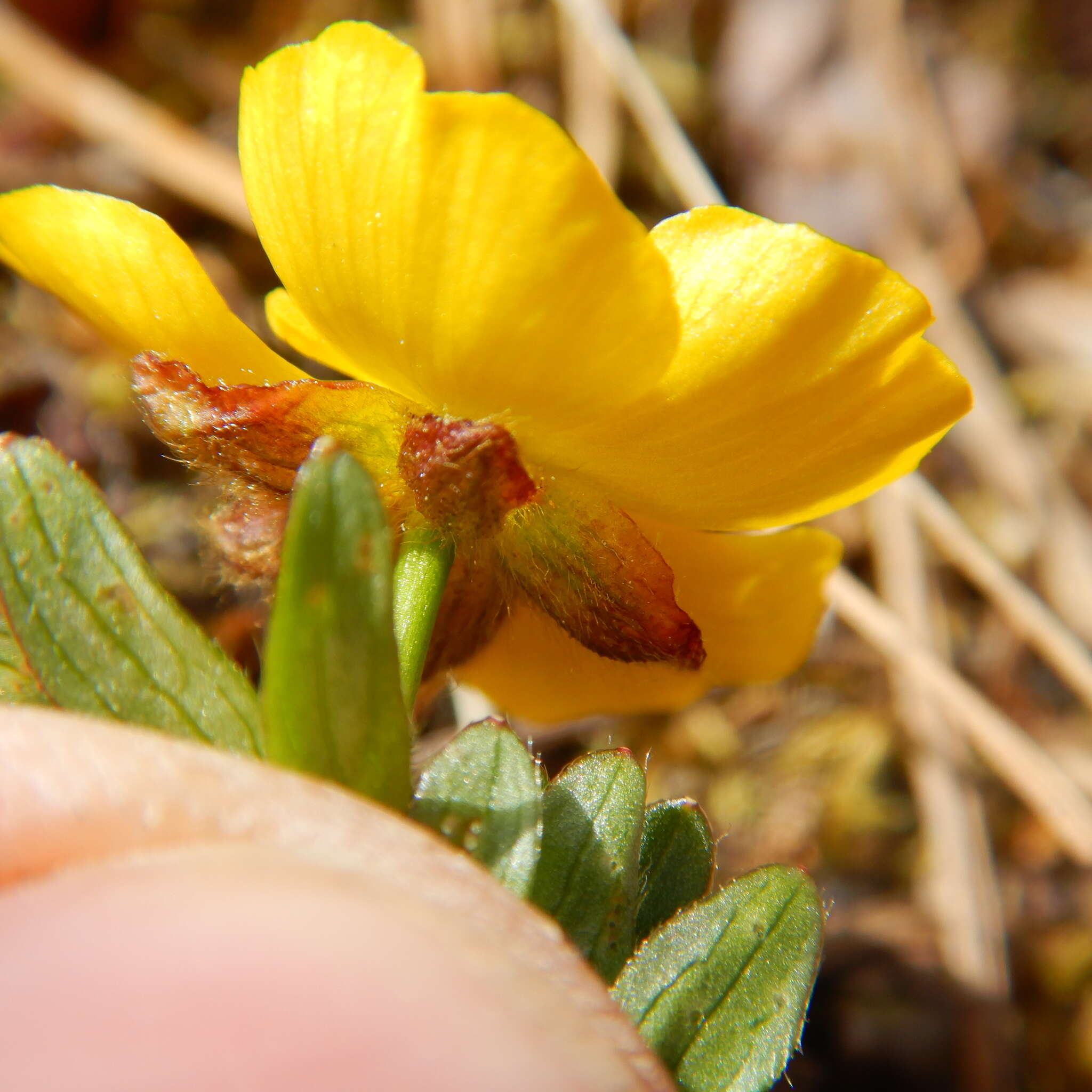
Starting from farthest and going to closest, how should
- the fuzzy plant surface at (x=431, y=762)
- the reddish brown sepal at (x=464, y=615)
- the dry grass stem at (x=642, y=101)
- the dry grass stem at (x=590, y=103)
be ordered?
the dry grass stem at (x=590, y=103), the dry grass stem at (x=642, y=101), the reddish brown sepal at (x=464, y=615), the fuzzy plant surface at (x=431, y=762)

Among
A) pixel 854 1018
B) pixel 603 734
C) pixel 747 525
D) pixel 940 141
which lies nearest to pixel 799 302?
pixel 747 525

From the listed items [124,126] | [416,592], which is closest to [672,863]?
[416,592]

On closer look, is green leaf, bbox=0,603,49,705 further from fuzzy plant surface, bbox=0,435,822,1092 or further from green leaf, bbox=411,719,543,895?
green leaf, bbox=411,719,543,895

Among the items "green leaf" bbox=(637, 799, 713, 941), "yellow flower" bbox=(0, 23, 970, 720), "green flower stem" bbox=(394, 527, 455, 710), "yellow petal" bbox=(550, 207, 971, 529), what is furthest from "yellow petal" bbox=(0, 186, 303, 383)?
"green leaf" bbox=(637, 799, 713, 941)

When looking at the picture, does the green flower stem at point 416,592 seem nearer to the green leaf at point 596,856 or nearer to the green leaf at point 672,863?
the green leaf at point 596,856

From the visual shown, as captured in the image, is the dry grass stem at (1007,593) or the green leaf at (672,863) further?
the dry grass stem at (1007,593)

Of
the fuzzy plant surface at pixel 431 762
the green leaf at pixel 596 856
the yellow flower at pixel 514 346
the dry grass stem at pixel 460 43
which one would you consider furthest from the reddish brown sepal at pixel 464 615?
the dry grass stem at pixel 460 43
